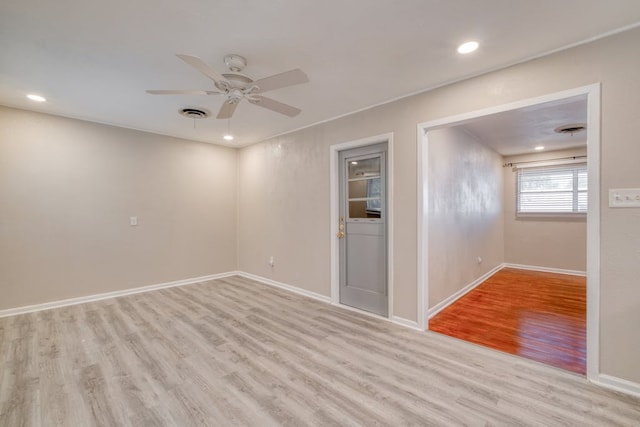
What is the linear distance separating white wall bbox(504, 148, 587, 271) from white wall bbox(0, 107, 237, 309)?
6.44 meters

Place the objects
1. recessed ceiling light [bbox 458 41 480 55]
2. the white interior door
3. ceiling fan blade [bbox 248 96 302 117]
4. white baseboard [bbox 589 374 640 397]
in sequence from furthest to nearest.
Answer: the white interior door
ceiling fan blade [bbox 248 96 302 117]
recessed ceiling light [bbox 458 41 480 55]
white baseboard [bbox 589 374 640 397]

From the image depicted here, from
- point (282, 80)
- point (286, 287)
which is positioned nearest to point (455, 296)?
point (286, 287)

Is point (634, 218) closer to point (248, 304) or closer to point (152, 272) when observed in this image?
point (248, 304)

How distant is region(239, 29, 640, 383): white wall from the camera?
78.0 inches

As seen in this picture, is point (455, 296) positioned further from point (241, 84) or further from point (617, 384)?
point (241, 84)

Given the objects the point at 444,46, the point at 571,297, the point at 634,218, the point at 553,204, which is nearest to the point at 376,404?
the point at 634,218

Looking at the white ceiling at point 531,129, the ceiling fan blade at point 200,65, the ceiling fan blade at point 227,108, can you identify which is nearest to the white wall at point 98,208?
the ceiling fan blade at point 227,108

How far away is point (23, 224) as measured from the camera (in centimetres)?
357

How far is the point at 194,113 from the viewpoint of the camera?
143 inches

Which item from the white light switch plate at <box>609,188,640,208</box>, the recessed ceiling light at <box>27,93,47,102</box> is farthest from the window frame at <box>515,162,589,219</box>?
the recessed ceiling light at <box>27,93,47,102</box>

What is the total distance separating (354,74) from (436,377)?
2742mm

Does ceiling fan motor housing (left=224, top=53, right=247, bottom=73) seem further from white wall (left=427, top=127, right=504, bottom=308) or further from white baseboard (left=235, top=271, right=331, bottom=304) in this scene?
white baseboard (left=235, top=271, right=331, bottom=304)

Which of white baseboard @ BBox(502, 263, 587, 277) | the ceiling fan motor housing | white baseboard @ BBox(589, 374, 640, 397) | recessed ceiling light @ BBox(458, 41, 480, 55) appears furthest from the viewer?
white baseboard @ BBox(502, 263, 587, 277)

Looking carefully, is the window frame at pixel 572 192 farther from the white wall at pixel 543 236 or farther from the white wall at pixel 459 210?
the white wall at pixel 459 210
